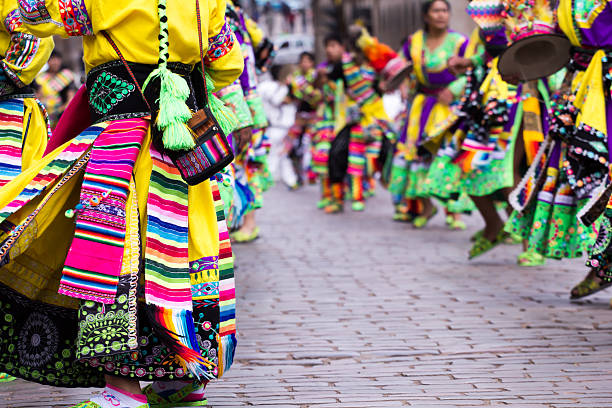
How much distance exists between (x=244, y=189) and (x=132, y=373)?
349 cm

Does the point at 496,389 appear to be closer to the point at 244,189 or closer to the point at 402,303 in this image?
the point at 402,303

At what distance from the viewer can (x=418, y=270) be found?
7734mm

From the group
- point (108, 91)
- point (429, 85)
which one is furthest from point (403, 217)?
point (108, 91)

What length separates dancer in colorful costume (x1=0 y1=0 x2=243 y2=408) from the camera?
3.53 m

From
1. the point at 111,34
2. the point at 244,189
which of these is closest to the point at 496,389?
the point at 111,34

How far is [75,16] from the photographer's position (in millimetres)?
3648

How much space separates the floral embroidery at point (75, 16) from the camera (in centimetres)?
364

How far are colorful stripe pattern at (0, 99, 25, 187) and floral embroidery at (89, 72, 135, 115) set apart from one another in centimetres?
124

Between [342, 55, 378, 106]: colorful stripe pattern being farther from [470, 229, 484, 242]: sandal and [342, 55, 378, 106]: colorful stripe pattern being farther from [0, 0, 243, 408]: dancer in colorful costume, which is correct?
[0, 0, 243, 408]: dancer in colorful costume

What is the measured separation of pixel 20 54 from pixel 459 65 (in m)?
4.32

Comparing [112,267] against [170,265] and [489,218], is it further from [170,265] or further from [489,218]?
[489,218]

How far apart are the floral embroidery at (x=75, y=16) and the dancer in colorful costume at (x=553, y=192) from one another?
10.3ft

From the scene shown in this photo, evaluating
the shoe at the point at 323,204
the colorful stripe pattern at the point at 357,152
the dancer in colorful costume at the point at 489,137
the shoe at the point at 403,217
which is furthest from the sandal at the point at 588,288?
the shoe at the point at 323,204

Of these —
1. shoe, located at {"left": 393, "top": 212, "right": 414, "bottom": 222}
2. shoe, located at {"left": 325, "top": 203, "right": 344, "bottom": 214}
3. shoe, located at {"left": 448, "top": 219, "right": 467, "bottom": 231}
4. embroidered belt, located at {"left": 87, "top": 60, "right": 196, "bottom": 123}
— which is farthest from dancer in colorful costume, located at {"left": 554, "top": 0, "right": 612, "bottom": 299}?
shoe, located at {"left": 325, "top": 203, "right": 344, "bottom": 214}
